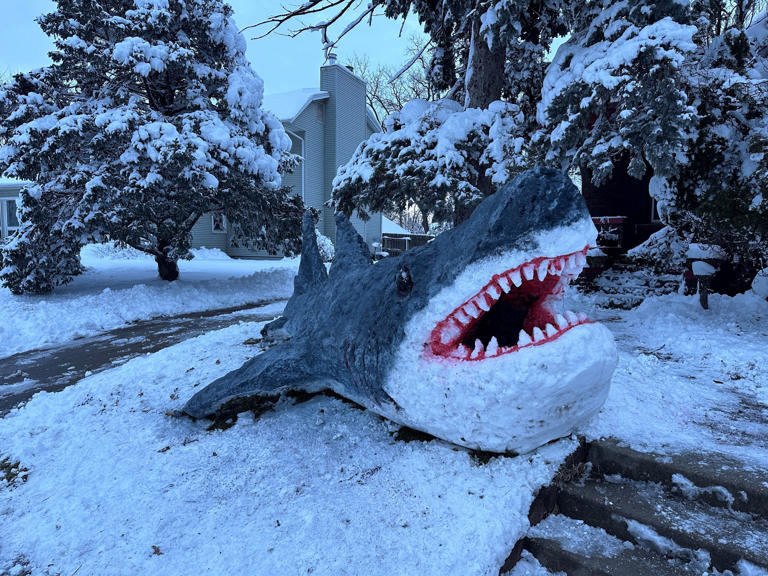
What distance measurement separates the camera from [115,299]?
27.3 ft

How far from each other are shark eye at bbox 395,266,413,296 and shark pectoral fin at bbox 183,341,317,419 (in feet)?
3.29

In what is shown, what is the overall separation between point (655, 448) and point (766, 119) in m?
4.51

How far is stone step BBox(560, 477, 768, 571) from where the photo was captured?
176 centimetres

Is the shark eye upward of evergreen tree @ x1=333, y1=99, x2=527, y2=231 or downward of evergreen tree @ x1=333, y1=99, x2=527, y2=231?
downward

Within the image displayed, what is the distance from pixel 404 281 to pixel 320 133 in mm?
20124

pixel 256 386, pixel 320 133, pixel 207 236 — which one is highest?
pixel 320 133

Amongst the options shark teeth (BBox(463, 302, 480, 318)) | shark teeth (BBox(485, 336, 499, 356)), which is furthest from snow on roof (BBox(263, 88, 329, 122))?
shark teeth (BBox(485, 336, 499, 356))

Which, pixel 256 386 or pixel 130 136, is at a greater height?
pixel 130 136

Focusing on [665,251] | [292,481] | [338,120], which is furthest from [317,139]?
[292,481]

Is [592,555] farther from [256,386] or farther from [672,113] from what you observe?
[672,113]

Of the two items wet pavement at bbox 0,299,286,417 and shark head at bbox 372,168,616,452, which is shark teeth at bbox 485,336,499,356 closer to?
shark head at bbox 372,168,616,452

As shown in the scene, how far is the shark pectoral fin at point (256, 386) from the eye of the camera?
9.79 feet

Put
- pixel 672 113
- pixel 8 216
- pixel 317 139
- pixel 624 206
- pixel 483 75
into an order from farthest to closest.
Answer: pixel 317 139 → pixel 8 216 → pixel 624 206 → pixel 483 75 → pixel 672 113

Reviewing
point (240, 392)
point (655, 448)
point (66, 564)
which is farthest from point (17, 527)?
point (655, 448)
